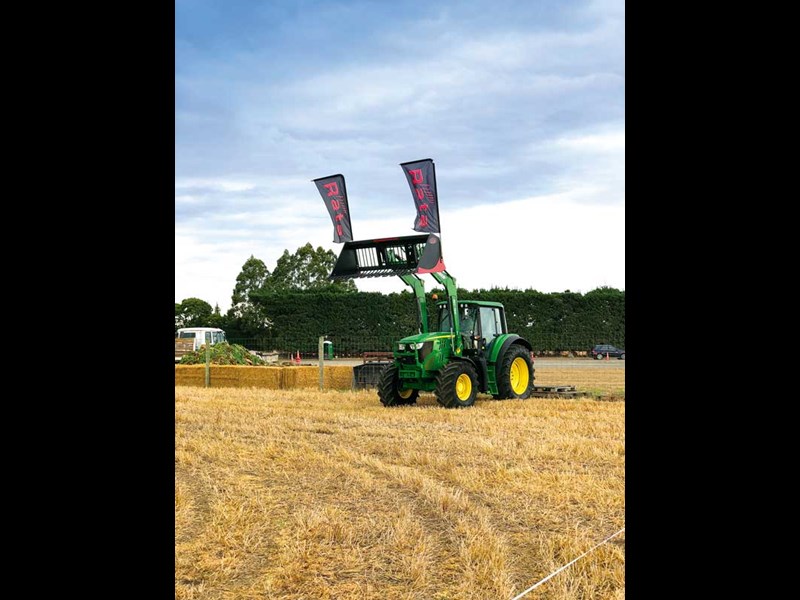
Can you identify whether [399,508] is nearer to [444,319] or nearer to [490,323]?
[444,319]

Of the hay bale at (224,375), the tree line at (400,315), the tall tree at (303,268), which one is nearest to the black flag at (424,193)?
the hay bale at (224,375)

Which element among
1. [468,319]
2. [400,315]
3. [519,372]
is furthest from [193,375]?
[400,315]

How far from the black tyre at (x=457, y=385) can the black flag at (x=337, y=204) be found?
2.79 m

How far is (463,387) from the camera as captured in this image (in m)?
11.4

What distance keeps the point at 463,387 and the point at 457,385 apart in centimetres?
15

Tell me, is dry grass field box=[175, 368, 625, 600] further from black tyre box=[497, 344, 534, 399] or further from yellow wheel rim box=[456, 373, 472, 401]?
black tyre box=[497, 344, 534, 399]

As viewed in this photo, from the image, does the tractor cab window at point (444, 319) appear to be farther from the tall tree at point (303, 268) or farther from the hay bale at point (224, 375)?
the tall tree at point (303, 268)

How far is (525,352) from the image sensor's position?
12734mm

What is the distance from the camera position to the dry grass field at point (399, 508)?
380cm

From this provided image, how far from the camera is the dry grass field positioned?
3805 millimetres

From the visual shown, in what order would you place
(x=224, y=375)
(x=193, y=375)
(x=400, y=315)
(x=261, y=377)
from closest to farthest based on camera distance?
1. (x=261, y=377)
2. (x=224, y=375)
3. (x=193, y=375)
4. (x=400, y=315)

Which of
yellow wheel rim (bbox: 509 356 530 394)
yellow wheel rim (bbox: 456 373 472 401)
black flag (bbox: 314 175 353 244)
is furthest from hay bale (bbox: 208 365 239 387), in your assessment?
yellow wheel rim (bbox: 456 373 472 401)
